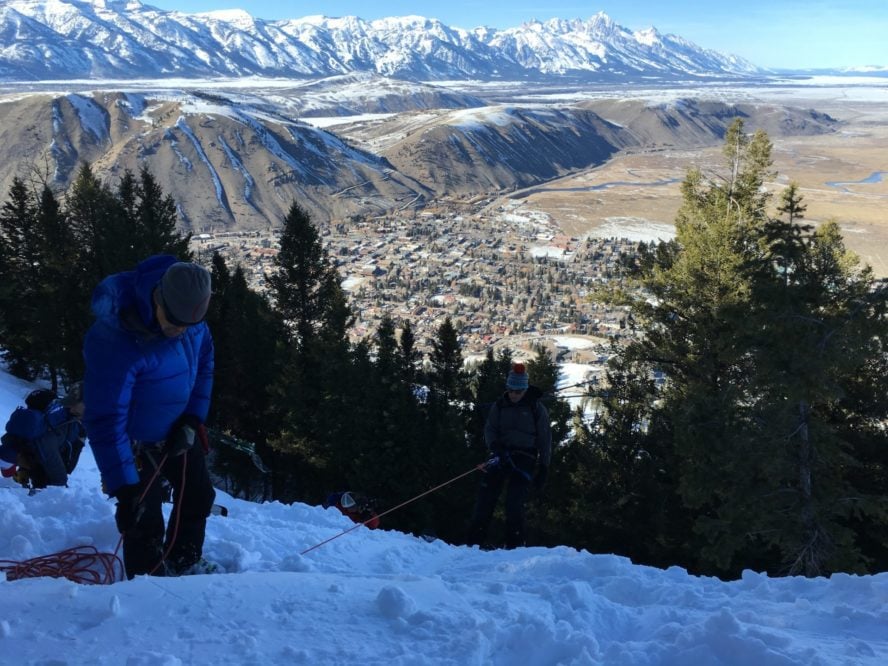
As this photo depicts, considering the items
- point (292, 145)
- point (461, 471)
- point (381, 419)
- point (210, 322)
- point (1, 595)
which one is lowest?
point (461, 471)

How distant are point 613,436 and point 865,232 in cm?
11305

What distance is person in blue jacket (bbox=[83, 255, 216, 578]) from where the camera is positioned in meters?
3.72

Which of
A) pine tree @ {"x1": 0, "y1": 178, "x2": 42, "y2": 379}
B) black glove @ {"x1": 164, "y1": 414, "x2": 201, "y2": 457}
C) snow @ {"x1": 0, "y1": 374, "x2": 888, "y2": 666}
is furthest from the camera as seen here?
pine tree @ {"x1": 0, "y1": 178, "x2": 42, "y2": 379}

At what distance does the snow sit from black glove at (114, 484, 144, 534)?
44 cm

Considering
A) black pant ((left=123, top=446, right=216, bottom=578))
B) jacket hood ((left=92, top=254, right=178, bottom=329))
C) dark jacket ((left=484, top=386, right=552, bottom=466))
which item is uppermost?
jacket hood ((left=92, top=254, right=178, bottom=329))

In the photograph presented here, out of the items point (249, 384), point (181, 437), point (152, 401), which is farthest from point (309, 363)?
point (152, 401)

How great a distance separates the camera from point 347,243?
121m

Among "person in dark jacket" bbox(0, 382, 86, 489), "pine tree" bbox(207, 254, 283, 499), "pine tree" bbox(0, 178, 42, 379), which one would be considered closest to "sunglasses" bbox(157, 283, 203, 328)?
"person in dark jacket" bbox(0, 382, 86, 489)

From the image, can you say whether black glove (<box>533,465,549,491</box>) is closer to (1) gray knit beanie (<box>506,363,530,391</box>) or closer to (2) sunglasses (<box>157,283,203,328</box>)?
(1) gray knit beanie (<box>506,363,530,391</box>)

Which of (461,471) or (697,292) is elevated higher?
(697,292)

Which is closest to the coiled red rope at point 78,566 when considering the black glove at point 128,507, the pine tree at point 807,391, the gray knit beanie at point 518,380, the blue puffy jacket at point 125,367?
the black glove at point 128,507

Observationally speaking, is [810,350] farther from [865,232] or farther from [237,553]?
[865,232]

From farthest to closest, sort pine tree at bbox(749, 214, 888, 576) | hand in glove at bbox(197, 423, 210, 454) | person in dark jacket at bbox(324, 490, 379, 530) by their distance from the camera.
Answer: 1. person in dark jacket at bbox(324, 490, 379, 530)
2. pine tree at bbox(749, 214, 888, 576)
3. hand in glove at bbox(197, 423, 210, 454)

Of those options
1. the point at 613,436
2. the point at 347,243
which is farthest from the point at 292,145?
the point at 613,436
